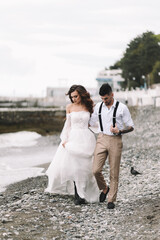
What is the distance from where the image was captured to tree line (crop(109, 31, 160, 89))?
90062 millimetres

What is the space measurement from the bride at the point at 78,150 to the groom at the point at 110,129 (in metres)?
0.31

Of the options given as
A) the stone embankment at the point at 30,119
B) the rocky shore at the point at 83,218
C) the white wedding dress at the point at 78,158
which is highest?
the white wedding dress at the point at 78,158

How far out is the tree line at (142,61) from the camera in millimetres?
90062

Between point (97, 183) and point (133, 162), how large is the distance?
21.8 feet

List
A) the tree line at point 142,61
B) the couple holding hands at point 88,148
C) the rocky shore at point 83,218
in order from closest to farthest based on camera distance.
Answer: the rocky shore at point 83,218
the couple holding hands at point 88,148
the tree line at point 142,61

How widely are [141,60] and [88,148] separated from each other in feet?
274

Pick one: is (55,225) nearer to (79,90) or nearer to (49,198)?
(49,198)

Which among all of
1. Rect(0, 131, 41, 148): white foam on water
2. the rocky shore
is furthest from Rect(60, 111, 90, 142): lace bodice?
Rect(0, 131, 41, 148): white foam on water

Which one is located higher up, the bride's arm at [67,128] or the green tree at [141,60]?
the green tree at [141,60]

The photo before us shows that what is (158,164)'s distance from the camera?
43.6 feet

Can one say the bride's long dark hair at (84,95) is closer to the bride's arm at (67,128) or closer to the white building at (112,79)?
the bride's arm at (67,128)

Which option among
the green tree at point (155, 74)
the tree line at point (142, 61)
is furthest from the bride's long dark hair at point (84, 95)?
the tree line at point (142, 61)

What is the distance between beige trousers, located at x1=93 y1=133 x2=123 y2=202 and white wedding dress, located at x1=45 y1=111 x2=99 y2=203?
364 millimetres

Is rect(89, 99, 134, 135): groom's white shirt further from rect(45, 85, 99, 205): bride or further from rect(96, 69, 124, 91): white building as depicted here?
rect(96, 69, 124, 91): white building
